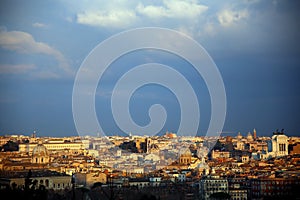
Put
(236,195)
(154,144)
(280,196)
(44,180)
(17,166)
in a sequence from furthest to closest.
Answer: (154,144) → (17,166) → (44,180) → (236,195) → (280,196)

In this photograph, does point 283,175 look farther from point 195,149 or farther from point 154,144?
point 154,144

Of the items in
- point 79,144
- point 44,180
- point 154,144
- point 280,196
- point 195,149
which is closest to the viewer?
point 280,196

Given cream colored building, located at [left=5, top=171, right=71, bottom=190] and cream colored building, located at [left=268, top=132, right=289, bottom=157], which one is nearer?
cream colored building, located at [left=5, top=171, right=71, bottom=190]

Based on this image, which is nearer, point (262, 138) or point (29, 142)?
point (29, 142)

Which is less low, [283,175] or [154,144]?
[154,144]

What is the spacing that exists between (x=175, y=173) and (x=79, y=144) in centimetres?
2895

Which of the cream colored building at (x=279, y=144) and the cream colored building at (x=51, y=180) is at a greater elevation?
the cream colored building at (x=279, y=144)

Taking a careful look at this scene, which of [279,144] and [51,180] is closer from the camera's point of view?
[51,180]

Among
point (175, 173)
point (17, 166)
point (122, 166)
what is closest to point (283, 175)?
point (175, 173)

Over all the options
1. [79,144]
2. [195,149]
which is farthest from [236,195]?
[79,144]

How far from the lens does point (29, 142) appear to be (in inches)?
2112

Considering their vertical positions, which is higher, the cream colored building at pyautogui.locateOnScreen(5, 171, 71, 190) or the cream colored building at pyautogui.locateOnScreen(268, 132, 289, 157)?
the cream colored building at pyautogui.locateOnScreen(268, 132, 289, 157)

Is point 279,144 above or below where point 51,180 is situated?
above

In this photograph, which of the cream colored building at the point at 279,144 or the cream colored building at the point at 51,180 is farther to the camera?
the cream colored building at the point at 279,144
